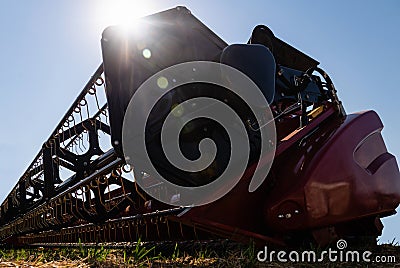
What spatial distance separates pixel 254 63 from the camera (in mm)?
3080

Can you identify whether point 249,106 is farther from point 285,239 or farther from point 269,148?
point 285,239

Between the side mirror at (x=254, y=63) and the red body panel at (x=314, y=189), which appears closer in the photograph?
the red body panel at (x=314, y=189)

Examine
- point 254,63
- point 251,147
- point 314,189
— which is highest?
point 254,63

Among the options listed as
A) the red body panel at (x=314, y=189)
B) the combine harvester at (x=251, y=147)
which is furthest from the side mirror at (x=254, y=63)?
the red body panel at (x=314, y=189)

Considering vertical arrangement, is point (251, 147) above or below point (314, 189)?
above

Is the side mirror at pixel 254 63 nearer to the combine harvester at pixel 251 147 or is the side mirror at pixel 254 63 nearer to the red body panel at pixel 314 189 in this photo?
the combine harvester at pixel 251 147

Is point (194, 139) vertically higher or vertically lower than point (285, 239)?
higher

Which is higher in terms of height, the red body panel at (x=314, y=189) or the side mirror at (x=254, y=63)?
the side mirror at (x=254, y=63)

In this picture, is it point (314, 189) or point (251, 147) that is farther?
point (251, 147)

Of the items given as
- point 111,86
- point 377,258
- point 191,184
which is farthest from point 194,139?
point 377,258

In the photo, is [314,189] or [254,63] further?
[254,63]

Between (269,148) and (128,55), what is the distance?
113 cm

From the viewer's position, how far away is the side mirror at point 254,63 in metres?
A: 3.07

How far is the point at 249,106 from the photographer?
317 cm
